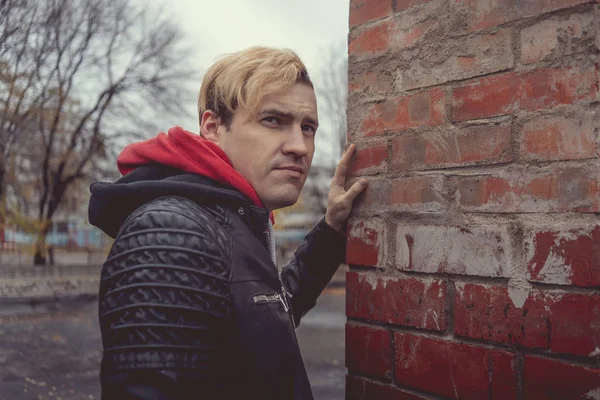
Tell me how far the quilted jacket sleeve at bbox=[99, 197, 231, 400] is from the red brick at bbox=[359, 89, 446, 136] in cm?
58

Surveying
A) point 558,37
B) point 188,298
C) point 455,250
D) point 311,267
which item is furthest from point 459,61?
point 311,267

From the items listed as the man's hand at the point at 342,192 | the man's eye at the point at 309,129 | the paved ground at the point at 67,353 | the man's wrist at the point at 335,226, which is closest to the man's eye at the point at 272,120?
the man's eye at the point at 309,129

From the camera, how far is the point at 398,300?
1485 mm

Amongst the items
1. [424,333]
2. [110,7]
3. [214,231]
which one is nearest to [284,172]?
[214,231]

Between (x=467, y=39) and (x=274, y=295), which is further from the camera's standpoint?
(x=274, y=295)

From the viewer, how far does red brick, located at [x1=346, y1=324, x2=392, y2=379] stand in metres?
1.51

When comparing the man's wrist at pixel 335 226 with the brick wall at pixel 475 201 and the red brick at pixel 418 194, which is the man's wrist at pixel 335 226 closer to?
the brick wall at pixel 475 201

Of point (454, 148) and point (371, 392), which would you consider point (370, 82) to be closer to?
point (454, 148)

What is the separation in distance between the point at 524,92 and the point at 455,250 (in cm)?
40

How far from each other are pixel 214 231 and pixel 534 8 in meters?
0.90

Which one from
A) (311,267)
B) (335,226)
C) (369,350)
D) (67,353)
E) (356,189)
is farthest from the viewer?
(67,353)

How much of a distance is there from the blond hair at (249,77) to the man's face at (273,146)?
27 mm

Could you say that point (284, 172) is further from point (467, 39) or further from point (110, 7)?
point (110, 7)

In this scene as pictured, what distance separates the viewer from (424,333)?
142cm
